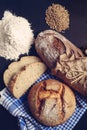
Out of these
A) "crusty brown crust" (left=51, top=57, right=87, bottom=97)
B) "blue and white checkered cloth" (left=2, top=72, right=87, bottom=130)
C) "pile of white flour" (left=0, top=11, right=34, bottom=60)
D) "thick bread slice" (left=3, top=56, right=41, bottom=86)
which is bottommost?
"blue and white checkered cloth" (left=2, top=72, right=87, bottom=130)

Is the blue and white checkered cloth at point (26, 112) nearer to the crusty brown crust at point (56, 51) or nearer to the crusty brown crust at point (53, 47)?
the crusty brown crust at point (56, 51)

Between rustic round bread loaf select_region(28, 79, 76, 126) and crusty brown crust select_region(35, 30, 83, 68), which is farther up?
crusty brown crust select_region(35, 30, 83, 68)

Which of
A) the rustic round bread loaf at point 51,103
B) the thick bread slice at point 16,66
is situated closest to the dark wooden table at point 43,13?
the thick bread slice at point 16,66

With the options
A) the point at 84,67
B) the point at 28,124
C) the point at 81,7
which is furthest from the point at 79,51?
the point at 28,124

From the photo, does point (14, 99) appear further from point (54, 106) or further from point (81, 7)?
point (81, 7)

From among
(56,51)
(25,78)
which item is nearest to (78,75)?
(56,51)

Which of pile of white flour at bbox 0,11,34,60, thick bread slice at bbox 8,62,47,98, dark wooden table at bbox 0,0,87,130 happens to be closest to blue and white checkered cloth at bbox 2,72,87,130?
thick bread slice at bbox 8,62,47,98

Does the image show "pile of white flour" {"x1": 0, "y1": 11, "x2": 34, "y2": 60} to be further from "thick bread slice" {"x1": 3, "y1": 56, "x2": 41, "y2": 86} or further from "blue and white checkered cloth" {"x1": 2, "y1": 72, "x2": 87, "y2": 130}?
"blue and white checkered cloth" {"x1": 2, "y1": 72, "x2": 87, "y2": 130}
